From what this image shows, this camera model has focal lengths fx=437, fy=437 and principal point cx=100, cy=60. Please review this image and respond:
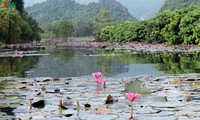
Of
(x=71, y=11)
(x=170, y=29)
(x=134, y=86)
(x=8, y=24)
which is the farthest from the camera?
(x=71, y=11)

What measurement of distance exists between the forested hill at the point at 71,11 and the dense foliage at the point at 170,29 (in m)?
80.0

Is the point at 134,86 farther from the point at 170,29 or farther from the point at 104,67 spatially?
the point at 170,29

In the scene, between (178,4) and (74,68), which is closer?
(74,68)

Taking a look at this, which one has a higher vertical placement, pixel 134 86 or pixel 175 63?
pixel 134 86

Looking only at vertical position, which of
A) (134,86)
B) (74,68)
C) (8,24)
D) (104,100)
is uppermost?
(8,24)

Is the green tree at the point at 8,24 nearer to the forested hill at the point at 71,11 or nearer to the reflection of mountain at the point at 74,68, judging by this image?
the reflection of mountain at the point at 74,68

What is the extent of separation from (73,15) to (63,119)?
128 metres

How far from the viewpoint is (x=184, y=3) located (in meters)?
75.5

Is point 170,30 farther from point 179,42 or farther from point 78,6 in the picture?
point 78,6

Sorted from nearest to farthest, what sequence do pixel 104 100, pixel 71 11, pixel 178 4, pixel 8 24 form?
pixel 104 100 < pixel 8 24 < pixel 178 4 < pixel 71 11

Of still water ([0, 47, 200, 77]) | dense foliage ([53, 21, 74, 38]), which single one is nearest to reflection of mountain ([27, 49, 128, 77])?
still water ([0, 47, 200, 77])

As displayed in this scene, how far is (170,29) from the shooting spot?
30.5 meters

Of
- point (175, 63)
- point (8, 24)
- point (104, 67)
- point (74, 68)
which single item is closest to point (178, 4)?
point (8, 24)

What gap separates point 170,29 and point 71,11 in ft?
346
